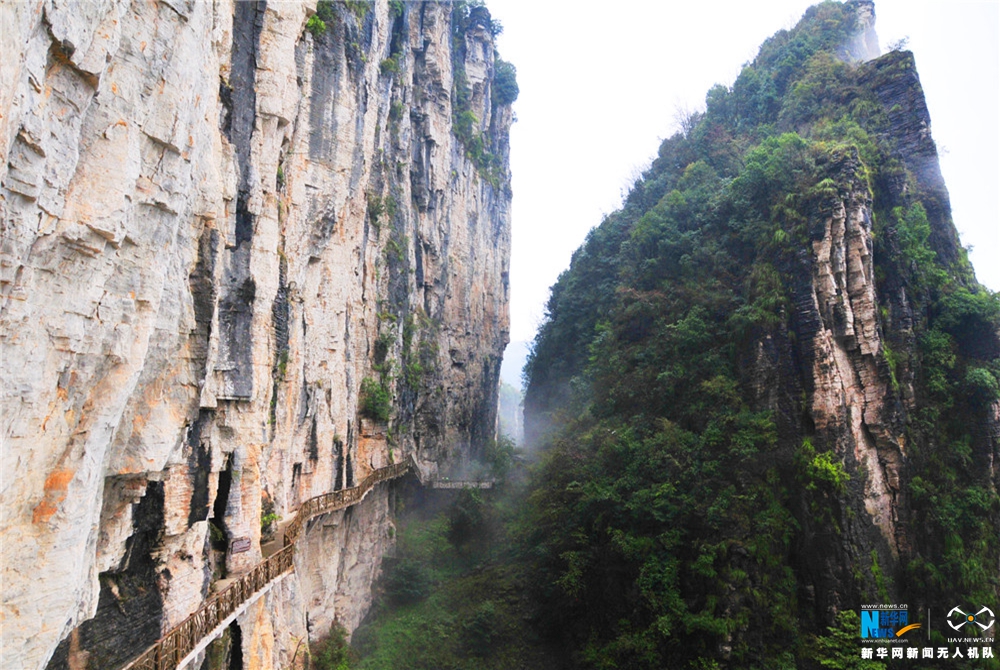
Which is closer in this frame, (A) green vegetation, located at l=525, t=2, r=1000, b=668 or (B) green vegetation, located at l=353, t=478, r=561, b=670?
(A) green vegetation, located at l=525, t=2, r=1000, b=668

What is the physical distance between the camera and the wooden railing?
855cm

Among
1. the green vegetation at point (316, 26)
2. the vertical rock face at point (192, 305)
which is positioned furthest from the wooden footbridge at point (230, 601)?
Answer: the green vegetation at point (316, 26)

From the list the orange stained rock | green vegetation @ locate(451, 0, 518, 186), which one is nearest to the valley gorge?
the orange stained rock

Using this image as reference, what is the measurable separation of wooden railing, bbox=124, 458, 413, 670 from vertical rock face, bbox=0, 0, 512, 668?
548mm

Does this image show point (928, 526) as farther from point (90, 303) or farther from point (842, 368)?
point (90, 303)

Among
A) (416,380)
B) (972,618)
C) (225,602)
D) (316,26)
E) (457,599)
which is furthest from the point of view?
(416,380)

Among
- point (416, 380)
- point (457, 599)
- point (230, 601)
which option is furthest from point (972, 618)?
point (416, 380)

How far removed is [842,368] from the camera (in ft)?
64.7

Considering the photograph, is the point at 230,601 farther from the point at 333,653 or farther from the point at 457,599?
the point at 457,599

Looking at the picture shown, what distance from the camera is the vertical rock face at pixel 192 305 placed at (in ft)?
19.3

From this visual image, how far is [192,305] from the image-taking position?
1014cm

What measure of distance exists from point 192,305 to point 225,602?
5.19 metres

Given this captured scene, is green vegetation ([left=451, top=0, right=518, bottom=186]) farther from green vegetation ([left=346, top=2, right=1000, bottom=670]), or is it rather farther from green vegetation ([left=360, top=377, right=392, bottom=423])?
green vegetation ([left=360, top=377, right=392, bottom=423])

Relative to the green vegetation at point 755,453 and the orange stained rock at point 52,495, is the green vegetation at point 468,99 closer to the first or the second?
the green vegetation at point 755,453
